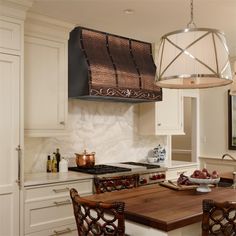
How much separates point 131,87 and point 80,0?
1412 millimetres

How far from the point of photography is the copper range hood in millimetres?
3695

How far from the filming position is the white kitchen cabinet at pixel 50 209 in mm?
2995

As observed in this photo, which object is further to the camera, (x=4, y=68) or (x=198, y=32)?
(x=4, y=68)

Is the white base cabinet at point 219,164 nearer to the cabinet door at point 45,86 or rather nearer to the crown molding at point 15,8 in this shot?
the cabinet door at point 45,86

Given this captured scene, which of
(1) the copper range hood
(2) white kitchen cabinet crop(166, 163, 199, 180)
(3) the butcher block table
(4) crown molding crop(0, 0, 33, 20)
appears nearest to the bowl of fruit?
(3) the butcher block table

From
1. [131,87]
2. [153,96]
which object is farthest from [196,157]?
[131,87]

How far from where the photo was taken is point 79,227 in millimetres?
2039

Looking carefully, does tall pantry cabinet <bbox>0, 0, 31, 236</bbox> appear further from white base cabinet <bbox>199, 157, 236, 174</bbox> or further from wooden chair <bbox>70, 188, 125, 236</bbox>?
white base cabinet <bbox>199, 157, 236, 174</bbox>

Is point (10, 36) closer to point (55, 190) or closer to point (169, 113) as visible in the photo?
point (55, 190)

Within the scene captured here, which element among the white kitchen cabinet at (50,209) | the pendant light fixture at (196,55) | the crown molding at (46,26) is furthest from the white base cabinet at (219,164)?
the pendant light fixture at (196,55)

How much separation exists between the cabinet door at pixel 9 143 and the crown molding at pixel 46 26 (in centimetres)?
57

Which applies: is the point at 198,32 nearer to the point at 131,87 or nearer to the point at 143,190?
the point at 143,190

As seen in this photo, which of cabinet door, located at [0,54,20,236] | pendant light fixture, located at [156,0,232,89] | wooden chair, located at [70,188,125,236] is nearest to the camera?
wooden chair, located at [70,188,125,236]

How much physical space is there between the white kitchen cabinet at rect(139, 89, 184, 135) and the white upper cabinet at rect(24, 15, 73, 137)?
4.83ft
